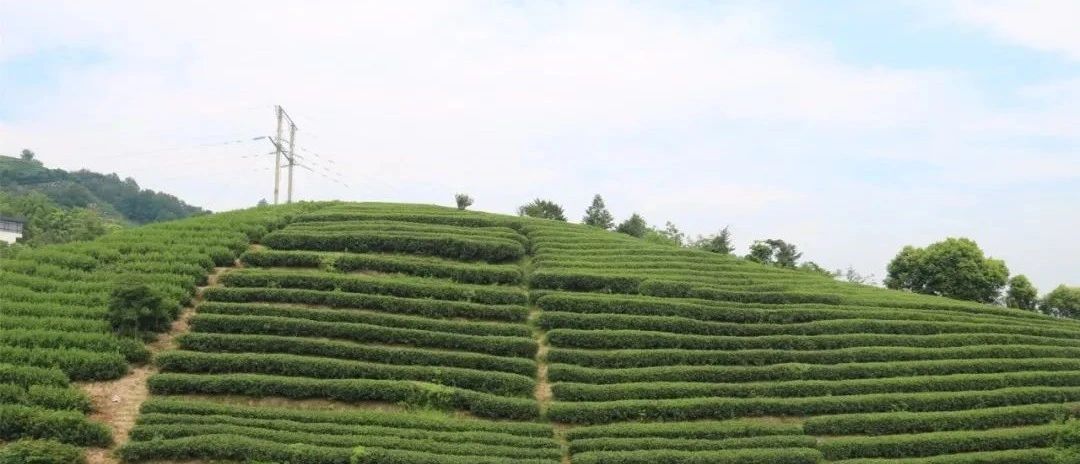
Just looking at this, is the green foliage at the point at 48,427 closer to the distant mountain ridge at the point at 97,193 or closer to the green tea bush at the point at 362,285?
the green tea bush at the point at 362,285

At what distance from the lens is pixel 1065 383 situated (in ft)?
78.2

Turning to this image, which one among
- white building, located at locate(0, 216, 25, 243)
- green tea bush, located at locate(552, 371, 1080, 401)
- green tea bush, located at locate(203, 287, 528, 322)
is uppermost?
white building, located at locate(0, 216, 25, 243)

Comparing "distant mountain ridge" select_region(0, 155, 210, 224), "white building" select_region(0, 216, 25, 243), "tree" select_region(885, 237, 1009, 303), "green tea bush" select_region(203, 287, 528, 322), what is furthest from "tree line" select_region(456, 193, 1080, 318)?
"distant mountain ridge" select_region(0, 155, 210, 224)

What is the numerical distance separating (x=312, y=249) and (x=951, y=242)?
32.3 meters

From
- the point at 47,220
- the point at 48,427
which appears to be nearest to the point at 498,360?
the point at 48,427

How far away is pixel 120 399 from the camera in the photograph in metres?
18.9

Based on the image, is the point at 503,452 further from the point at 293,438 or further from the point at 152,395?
the point at 152,395

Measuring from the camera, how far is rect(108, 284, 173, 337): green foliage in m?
20.6

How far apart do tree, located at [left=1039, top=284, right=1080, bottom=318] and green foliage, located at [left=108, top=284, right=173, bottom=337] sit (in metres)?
45.6

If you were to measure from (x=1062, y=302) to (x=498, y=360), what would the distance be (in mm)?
39464

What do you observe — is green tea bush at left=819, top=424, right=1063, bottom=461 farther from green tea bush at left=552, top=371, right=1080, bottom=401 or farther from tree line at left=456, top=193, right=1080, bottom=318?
tree line at left=456, top=193, right=1080, bottom=318

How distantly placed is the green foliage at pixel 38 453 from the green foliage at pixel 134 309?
15.6ft

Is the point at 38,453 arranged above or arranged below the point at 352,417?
below

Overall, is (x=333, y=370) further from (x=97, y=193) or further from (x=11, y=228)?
(x=97, y=193)
